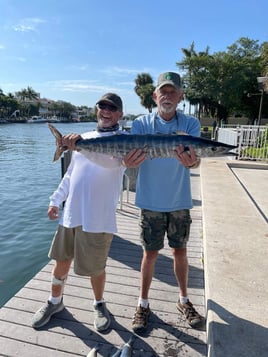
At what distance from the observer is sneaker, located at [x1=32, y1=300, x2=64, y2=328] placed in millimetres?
2845

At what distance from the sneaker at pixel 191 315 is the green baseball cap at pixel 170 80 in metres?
2.12

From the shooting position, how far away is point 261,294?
2625mm

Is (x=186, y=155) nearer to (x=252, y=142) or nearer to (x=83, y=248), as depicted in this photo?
(x=83, y=248)

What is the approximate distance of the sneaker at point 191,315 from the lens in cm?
286

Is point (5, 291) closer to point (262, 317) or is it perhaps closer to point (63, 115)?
point (262, 317)

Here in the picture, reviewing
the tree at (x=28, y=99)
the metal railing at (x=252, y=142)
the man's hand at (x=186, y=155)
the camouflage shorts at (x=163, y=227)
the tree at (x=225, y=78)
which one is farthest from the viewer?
the tree at (x=28, y=99)

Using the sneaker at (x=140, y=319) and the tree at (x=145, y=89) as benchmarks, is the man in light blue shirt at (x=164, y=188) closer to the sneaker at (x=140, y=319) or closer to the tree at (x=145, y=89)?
the sneaker at (x=140, y=319)

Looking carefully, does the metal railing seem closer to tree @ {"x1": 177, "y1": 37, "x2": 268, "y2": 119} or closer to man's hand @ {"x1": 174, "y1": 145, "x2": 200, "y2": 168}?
man's hand @ {"x1": 174, "y1": 145, "x2": 200, "y2": 168}

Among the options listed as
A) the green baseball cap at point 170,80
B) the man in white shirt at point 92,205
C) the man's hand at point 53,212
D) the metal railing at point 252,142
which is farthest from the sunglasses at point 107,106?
the metal railing at point 252,142

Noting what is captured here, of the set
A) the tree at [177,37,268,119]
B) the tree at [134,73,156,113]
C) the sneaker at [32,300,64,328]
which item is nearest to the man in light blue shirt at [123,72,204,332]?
the sneaker at [32,300,64,328]

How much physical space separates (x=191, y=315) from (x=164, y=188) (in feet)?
4.26

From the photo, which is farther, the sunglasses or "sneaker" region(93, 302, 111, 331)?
"sneaker" region(93, 302, 111, 331)

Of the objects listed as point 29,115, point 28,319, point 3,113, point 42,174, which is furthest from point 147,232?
point 29,115

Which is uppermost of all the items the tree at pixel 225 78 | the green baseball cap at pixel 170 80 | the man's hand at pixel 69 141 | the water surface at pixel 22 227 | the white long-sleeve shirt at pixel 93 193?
the tree at pixel 225 78
